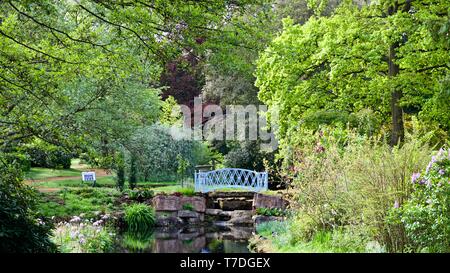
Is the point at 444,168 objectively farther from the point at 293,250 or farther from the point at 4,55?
the point at 4,55

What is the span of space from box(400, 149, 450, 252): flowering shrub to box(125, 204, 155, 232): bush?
8728 millimetres

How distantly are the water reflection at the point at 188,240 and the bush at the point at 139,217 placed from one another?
0.90 ft

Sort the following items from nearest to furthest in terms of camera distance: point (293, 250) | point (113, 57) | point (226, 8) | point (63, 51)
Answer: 1. point (226, 8)
2. point (113, 57)
3. point (63, 51)
4. point (293, 250)

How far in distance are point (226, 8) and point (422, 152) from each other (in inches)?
113

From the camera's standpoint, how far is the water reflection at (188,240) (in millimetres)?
11250

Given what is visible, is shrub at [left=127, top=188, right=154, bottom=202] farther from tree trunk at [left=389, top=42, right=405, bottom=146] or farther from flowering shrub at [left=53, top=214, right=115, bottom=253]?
tree trunk at [left=389, top=42, right=405, bottom=146]

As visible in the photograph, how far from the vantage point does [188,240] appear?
505 inches

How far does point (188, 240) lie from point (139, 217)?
1.71m

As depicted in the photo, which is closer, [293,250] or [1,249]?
[1,249]

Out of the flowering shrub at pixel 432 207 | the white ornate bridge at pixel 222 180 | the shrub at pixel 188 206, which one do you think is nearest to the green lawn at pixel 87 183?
the white ornate bridge at pixel 222 180

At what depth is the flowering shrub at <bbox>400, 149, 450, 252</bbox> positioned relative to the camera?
5.60m

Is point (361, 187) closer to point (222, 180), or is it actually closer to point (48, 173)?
point (222, 180)

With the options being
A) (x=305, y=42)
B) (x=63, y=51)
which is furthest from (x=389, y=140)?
(x=63, y=51)

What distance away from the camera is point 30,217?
554cm
